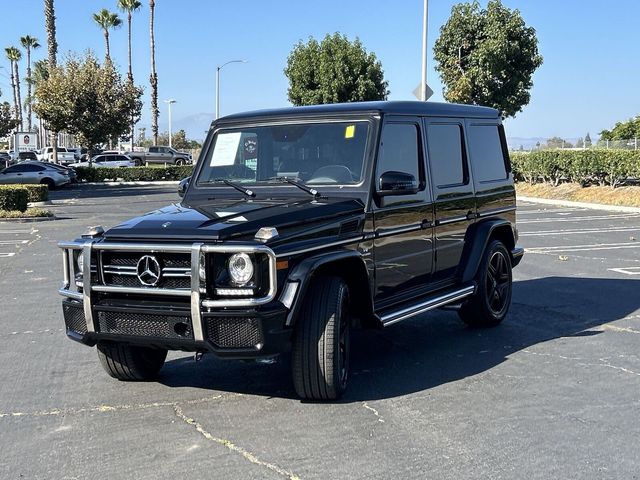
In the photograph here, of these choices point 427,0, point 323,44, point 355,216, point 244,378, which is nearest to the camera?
point 355,216

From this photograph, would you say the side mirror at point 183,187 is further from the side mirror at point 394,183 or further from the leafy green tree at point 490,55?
the leafy green tree at point 490,55

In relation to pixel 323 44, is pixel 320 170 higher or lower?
lower

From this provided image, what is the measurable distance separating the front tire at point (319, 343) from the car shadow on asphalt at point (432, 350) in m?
0.32

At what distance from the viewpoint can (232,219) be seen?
4.92m

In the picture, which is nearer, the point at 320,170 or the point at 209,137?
the point at 320,170

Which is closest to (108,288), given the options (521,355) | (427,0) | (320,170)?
(320,170)

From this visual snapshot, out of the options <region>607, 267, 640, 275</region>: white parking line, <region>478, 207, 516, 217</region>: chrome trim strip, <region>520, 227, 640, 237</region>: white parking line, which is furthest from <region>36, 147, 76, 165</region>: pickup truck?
<region>478, 207, 516, 217</region>: chrome trim strip

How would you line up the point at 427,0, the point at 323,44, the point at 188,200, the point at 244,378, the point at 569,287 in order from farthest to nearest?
the point at 323,44 → the point at 427,0 → the point at 569,287 → the point at 188,200 → the point at 244,378

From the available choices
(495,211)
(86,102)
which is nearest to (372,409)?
(495,211)

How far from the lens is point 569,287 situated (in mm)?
Result: 9609

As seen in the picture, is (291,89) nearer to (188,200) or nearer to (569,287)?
(569,287)

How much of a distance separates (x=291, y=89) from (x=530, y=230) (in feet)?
86.7

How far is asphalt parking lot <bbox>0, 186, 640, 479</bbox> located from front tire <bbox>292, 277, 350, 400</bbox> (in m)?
0.17

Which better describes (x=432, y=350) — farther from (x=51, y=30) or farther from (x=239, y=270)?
(x=51, y=30)
